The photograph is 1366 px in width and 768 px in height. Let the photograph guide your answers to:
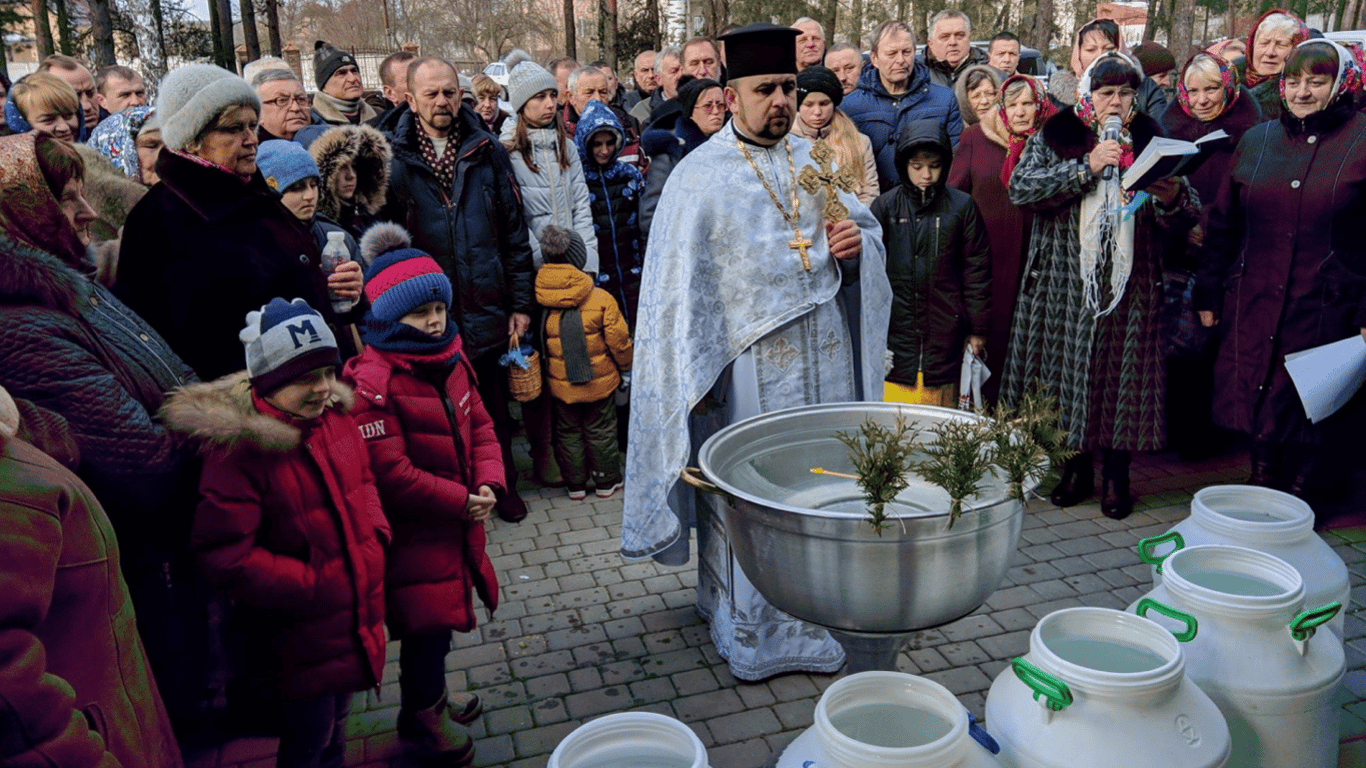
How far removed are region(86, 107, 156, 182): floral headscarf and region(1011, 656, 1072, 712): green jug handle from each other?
174 inches

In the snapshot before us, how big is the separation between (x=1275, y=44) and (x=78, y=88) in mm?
8526

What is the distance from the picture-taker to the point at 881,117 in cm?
715

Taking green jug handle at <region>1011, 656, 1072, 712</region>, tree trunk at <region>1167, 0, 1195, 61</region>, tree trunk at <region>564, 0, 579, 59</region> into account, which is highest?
tree trunk at <region>564, 0, 579, 59</region>

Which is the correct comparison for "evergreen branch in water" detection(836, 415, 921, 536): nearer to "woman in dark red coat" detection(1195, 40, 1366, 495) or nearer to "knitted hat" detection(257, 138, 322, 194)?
"knitted hat" detection(257, 138, 322, 194)

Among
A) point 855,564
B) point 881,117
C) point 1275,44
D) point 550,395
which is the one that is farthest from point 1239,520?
point 1275,44

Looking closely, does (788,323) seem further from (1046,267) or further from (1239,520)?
(1046,267)

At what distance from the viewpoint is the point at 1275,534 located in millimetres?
2896

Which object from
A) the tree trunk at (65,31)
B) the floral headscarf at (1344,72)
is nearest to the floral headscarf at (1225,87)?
the floral headscarf at (1344,72)

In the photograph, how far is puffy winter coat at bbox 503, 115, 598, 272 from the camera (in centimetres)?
583

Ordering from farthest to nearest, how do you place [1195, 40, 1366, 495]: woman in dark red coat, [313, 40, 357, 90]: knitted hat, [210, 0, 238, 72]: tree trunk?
[210, 0, 238, 72]: tree trunk < [313, 40, 357, 90]: knitted hat < [1195, 40, 1366, 495]: woman in dark red coat

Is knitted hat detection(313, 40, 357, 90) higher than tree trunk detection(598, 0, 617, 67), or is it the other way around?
tree trunk detection(598, 0, 617, 67)

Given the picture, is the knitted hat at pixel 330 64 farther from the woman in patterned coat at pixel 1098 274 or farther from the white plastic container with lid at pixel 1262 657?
the white plastic container with lid at pixel 1262 657

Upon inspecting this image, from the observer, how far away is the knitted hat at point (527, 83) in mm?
5891

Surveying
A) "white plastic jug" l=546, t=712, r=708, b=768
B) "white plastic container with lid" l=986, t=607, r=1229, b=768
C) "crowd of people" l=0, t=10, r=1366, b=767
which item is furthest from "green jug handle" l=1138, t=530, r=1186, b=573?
"white plastic jug" l=546, t=712, r=708, b=768
